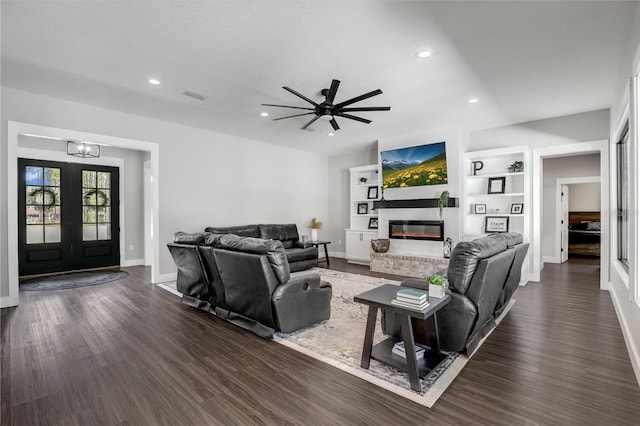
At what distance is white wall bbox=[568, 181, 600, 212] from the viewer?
344 inches

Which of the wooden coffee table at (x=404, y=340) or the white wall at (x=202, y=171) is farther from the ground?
the white wall at (x=202, y=171)

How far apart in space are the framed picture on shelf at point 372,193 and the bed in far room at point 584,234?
571 centimetres

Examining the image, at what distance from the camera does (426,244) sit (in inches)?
250

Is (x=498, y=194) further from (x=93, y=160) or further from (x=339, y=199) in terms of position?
(x=93, y=160)

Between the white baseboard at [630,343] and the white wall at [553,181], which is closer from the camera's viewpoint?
the white baseboard at [630,343]

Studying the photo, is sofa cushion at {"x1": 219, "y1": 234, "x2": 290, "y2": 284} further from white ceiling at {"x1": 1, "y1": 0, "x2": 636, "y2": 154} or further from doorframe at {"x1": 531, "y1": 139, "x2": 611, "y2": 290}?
doorframe at {"x1": 531, "y1": 139, "x2": 611, "y2": 290}

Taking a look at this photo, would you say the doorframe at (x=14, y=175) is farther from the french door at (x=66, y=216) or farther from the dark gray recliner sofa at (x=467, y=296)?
the dark gray recliner sofa at (x=467, y=296)

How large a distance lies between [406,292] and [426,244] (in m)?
4.37

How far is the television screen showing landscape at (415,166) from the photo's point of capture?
20.4 ft

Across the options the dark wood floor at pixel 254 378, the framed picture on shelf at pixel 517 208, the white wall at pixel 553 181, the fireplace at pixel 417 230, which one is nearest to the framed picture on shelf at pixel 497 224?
the framed picture on shelf at pixel 517 208

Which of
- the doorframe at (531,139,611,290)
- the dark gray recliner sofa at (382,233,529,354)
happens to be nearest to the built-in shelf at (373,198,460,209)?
the doorframe at (531,139,611,290)

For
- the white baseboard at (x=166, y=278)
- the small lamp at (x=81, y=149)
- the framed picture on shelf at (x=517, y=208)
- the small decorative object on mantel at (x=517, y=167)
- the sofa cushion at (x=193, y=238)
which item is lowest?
the white baseboard at (x=166, y=278)

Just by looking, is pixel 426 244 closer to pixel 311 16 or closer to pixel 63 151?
pixel 311 16

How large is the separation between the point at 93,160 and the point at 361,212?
247 inches
